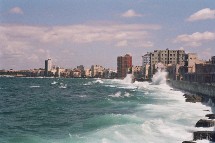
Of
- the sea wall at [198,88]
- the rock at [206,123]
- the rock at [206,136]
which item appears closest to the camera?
the rock at [206,136]

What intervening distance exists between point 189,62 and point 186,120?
9769 centimetres

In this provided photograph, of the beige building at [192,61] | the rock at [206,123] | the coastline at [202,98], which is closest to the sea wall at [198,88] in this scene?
the coastline at [202,98]

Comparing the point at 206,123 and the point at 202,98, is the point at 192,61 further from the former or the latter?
the point at 206,123

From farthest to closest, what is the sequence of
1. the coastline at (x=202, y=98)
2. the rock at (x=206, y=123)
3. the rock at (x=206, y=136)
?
1. the rock at (x=206, y=123)
2. the coastline at (x=202, y=98)
3. the rock at (x=206, y=136)

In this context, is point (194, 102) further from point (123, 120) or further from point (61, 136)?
point (61, 136)

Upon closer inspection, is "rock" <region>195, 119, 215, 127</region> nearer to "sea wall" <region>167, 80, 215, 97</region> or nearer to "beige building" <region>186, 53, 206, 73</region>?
"sea wall" <region>167, 80, 215, 97</region>

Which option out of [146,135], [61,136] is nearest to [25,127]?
[61,136]

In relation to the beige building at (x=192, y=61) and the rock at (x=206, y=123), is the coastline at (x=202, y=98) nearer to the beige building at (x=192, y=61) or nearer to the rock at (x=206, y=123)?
the rock at (x=206, y=123)

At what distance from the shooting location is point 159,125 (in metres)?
35.3

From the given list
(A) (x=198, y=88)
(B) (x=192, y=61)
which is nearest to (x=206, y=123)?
(A) (x=198, y=88)

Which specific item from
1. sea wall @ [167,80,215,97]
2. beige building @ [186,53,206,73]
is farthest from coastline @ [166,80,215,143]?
beige building @ [186,53,206,73]

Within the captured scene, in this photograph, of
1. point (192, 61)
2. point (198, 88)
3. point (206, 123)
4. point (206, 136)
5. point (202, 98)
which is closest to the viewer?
point (206, 136)

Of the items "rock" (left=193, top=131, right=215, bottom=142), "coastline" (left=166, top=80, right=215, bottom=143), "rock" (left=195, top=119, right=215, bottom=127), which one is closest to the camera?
"rock" (left=193, top=131, right=215, bottom=142)

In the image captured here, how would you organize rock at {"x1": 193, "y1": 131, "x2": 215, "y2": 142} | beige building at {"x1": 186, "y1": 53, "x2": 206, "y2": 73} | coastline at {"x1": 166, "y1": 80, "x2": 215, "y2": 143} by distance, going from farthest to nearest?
beige building at {"x1": 186, "y1": 53, "x2": 206, "y2": 73} < coastline at {"x1": 166, "y1": 80, "x2": 215, "y2": 143} < rock at {"x1": 193, "y1": 131, "x2": 215, "y2": 142}
